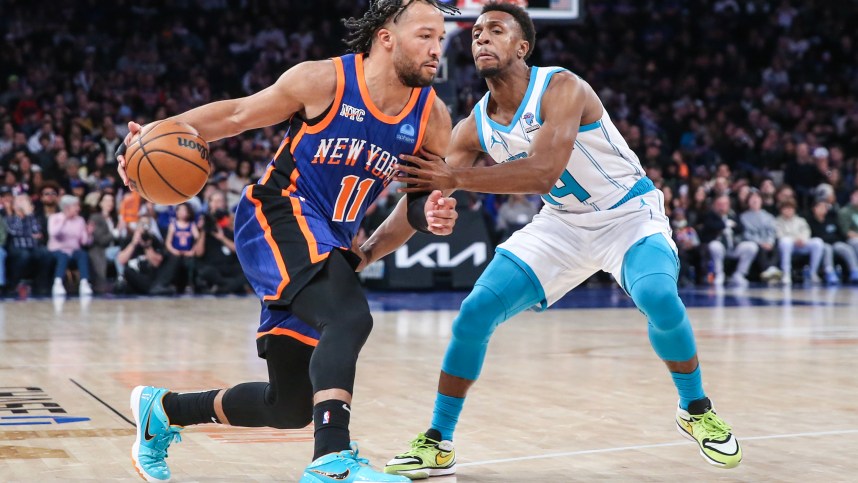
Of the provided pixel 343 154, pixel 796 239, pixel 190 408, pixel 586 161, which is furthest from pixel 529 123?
pixel 796 239

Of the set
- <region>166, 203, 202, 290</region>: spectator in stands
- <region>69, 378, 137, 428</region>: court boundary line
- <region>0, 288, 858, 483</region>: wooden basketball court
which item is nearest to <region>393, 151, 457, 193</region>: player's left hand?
<region>0, 288, 858, 483</region>: wooden basketball court

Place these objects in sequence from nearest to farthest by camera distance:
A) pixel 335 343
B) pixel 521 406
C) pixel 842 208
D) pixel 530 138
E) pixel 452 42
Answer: pixel 335 343, pixel 530 138, pixel 521 406, pixel 452 42, pixel 842 208

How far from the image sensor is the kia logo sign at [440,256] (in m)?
15.8

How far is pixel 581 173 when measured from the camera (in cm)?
532

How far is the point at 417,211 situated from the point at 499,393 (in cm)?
277

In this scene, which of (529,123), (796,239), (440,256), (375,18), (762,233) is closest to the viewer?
(375,18)

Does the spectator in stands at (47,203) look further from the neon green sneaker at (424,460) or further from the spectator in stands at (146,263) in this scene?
the neon green sneaker at (424,460)

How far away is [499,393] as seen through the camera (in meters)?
7.09

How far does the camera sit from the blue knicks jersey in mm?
4438

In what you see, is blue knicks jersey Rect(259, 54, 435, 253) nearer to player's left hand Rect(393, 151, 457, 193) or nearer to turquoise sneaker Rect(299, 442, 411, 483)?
player's left hand Rect(393, 151, 457, 193)

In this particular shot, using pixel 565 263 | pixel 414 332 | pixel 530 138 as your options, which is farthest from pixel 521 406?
pixel 414 332

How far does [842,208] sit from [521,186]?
15.0 meters

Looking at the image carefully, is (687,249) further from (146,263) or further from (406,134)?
(406,134)

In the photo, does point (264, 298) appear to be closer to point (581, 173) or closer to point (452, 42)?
point (581, 173)
